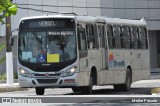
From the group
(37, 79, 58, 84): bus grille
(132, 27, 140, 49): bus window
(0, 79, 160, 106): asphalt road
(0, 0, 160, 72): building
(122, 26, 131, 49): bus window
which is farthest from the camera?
(0, 0, 160, 72): building

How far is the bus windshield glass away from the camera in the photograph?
894 inches

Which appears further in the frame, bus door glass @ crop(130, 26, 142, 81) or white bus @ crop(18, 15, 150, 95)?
bus door glass @ crop(130, 26, 142, 81)

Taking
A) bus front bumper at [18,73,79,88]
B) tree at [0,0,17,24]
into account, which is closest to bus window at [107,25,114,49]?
bus front bumper at [18,73,79,88]

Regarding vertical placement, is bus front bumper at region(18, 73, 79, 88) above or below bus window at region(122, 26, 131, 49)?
below

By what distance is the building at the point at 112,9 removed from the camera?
53.8 metres

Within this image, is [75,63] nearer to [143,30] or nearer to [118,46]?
[118,46]

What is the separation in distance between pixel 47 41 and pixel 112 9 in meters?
38.2

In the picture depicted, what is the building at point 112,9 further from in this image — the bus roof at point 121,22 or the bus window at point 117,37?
the bus window at point 117,37

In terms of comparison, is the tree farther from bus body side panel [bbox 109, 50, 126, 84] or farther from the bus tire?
the bus tire

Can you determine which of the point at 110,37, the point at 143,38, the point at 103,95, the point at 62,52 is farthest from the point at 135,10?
the point at 103,95

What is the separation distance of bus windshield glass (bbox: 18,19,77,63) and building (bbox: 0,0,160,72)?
2882 centimetres

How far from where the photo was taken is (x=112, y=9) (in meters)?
60.6

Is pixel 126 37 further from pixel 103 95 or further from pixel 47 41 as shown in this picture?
pixel 103 95

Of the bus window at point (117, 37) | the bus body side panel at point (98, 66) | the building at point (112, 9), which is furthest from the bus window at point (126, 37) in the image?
the building at point (112, 9)
